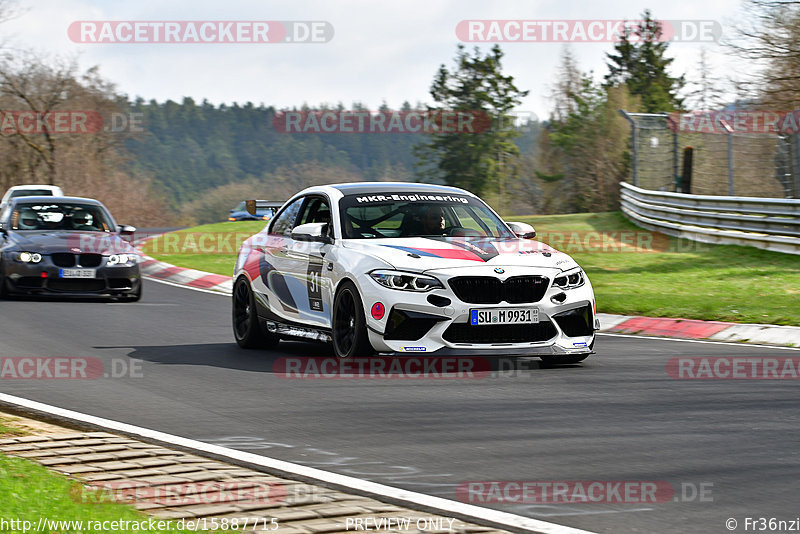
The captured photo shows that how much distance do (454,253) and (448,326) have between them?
0.73 metres

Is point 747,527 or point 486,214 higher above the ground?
point 486,214

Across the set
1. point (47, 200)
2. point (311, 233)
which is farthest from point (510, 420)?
point (47, 200)

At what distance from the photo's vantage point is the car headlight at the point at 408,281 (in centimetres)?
896

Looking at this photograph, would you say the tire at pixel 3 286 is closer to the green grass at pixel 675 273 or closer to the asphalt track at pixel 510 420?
the asphalt track at pixel 510 420

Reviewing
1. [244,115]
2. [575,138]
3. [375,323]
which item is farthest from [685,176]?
[244,115]

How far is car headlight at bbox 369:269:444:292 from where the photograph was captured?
353 inches

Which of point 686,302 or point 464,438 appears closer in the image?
point 464,438

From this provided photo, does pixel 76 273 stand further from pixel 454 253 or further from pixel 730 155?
pixel 730 155

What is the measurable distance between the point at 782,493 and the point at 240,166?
398ft

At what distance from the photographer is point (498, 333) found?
905 cm

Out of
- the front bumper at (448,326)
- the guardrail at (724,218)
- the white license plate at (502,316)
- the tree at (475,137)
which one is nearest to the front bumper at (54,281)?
the front bumper at (448,326)

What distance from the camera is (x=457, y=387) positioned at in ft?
27.8

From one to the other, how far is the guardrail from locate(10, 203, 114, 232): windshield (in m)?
11.6

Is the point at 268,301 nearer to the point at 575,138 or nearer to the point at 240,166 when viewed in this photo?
the point at 575,138
